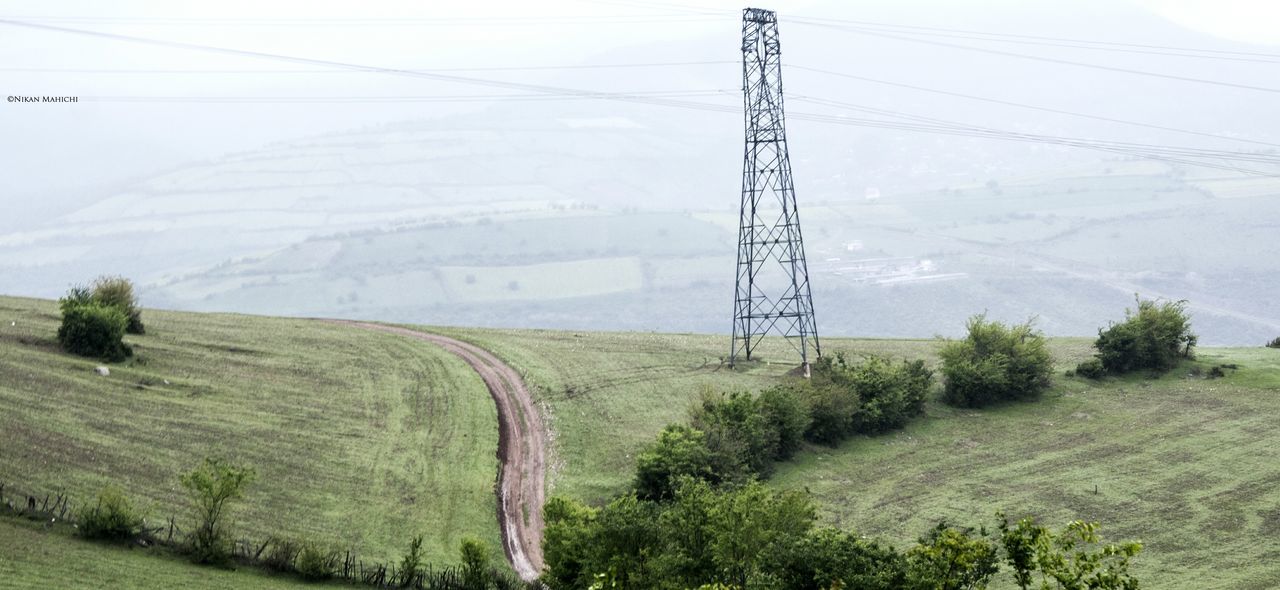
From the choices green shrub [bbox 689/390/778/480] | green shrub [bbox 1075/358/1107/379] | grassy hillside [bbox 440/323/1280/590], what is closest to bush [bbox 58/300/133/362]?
grassy hillside [bbox 440/323/1280/590]

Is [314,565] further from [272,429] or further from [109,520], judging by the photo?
[272,429]

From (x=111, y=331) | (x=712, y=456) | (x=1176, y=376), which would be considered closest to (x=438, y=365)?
(x=111, y=331)

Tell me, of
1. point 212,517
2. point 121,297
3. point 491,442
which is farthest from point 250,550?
point 121,297

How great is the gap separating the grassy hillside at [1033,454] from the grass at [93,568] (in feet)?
54.2

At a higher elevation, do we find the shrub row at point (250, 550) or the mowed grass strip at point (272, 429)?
the mowed grass strip at point (272, 429)

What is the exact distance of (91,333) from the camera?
54.4 m

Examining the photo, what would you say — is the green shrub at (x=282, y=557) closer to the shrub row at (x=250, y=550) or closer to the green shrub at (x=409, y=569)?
the shrub row at (x=250, y=550)

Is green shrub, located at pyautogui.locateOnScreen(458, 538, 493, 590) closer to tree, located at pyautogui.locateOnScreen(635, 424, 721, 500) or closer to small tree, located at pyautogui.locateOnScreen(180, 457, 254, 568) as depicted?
small tree, located at pyautogui.locateOnScreen(180, 457, 254, 568)

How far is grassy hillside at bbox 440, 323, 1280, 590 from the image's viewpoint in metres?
45.0

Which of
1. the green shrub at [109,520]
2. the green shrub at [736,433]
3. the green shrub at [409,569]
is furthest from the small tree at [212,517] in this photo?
the green shrub at [736,433]

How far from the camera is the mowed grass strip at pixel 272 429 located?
40812 mm

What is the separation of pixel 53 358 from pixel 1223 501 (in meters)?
55.2

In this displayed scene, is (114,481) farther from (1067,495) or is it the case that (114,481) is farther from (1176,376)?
(1176,376)

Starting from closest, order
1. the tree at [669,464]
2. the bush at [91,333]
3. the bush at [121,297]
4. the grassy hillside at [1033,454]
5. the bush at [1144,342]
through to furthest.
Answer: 1. the grassy hillside at [1033,454]
2. the tree at [669,464]
3. the bush at [91,333]
4. the bush at [121,297]
5. the bush at [1144,342]
